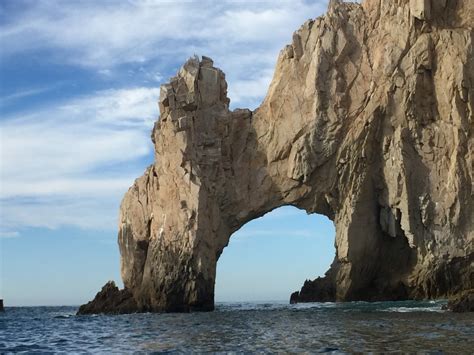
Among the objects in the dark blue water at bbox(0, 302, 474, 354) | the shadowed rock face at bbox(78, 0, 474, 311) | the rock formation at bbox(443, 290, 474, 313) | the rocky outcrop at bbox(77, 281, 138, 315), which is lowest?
the dark blue water at bbox(0, 302, 474, 354)

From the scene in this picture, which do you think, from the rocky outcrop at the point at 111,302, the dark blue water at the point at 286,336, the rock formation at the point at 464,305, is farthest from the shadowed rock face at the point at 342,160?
the dark blue water at the point at 286,336

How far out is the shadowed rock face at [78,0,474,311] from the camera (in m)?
39.0

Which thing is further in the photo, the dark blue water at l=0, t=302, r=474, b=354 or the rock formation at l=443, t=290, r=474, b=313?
the rock formation at l=443, t=290, r=474, b=313

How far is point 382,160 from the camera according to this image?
41.5 meters

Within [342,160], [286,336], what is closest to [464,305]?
[286,336]

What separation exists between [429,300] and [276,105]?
16475 millimetres

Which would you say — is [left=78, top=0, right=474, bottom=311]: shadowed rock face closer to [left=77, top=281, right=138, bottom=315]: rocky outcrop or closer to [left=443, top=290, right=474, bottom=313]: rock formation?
[left=77, top=281, right=138, bottom=315]: rocky outcrop

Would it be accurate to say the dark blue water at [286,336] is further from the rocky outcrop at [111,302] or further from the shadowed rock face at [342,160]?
the rocky outcrop at [111,302]

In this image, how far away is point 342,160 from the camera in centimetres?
4178

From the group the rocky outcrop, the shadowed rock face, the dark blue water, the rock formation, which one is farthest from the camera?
the rocky outcrop

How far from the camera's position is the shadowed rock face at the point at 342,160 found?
39.0 meters

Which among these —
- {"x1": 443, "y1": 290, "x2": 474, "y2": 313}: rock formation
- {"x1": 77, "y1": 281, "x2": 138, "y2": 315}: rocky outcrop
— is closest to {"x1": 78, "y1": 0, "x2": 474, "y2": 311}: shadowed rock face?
{"x1": 77, "y1": 281, "x2": 138, "y2": 315}: rocky outcrop

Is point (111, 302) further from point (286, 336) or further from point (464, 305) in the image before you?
point (286, 336)

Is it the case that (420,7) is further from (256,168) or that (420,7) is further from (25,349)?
(25,349)
